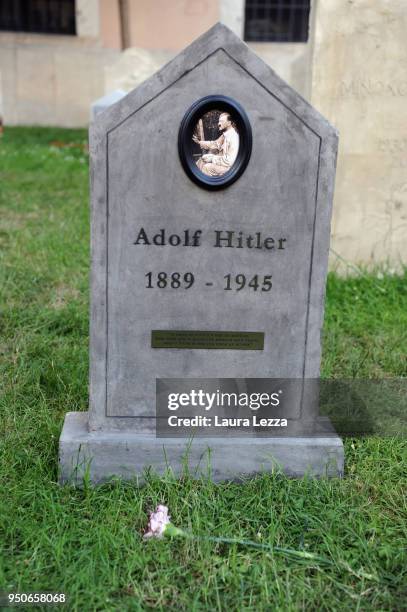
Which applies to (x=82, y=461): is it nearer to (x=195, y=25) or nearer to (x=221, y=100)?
(x=221, y=100)

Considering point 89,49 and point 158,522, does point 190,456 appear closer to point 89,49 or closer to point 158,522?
point 158,522

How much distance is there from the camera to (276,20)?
15.0 meters

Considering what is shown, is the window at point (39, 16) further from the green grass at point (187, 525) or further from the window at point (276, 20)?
the green grass at point (187, 525)

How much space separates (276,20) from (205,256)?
14034 mm

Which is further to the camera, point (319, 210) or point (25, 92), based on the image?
point (25, 92)

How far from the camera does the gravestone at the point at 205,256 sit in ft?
7.38

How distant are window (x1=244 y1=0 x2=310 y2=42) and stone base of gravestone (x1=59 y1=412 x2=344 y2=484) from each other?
45.6ft

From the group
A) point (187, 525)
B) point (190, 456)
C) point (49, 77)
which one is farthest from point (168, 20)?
point (187, 525)

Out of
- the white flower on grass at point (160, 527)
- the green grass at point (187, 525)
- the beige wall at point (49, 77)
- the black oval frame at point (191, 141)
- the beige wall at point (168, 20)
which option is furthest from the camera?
the beige wall at point (49, 77)

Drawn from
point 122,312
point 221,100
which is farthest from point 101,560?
point 221,100

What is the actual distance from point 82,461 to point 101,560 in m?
0.46

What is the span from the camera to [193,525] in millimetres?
2166

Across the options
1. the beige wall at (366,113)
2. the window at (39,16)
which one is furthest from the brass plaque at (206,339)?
the window at (39,16)

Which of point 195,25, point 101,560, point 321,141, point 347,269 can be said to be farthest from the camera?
point 195,25
